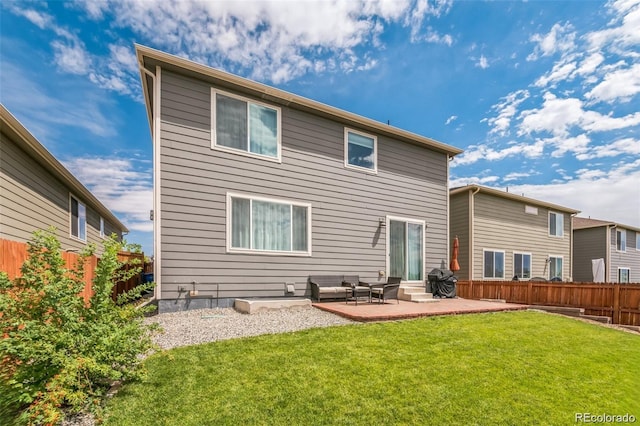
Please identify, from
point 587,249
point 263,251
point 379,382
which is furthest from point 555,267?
point 379,382

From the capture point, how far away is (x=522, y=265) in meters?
15.8

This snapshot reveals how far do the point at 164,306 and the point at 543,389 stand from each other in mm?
6685

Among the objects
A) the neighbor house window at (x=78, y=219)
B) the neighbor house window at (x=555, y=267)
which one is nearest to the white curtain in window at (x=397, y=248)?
the neighbor house window at (x=78, y=219)

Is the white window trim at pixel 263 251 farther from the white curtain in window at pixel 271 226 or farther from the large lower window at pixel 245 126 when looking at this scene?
the large lower window at pixel 245 126

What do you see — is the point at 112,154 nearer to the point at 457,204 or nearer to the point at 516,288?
the point at 457,204

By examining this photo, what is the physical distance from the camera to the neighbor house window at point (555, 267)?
16906 millimetres

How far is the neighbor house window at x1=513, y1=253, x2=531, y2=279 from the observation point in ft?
51.1

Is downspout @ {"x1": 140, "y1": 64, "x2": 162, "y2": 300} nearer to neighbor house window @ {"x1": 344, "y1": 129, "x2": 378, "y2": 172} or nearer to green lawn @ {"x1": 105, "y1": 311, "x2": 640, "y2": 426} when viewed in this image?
green lawn @ {"x1": 105, "y1": 311, "x2": 640, "y2": 426}

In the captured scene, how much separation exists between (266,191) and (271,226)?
922 mm

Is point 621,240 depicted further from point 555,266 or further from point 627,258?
point 555,266

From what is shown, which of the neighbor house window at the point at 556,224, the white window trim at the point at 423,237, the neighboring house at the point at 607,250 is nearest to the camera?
the white window trim at the point at 423,237

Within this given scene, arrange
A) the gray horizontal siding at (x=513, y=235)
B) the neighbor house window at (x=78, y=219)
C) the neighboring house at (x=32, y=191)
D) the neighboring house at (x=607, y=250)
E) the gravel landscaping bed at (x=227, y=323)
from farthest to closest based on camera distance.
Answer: the neighboring house at (x=607, y=250)
the gray horizontal siding at (x=513, y=235)
the neighbor house window at (x=78, y=219)
the neighboring house at (x=32, y=191)
the gravel landscaping bed at (x=227, y=323)

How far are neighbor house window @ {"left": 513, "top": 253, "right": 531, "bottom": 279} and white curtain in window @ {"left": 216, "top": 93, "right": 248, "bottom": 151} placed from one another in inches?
573

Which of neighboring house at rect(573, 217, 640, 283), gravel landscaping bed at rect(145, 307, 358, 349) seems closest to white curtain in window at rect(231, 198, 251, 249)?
gravel landscaping bed at rect(145, 307, 358, 349)
